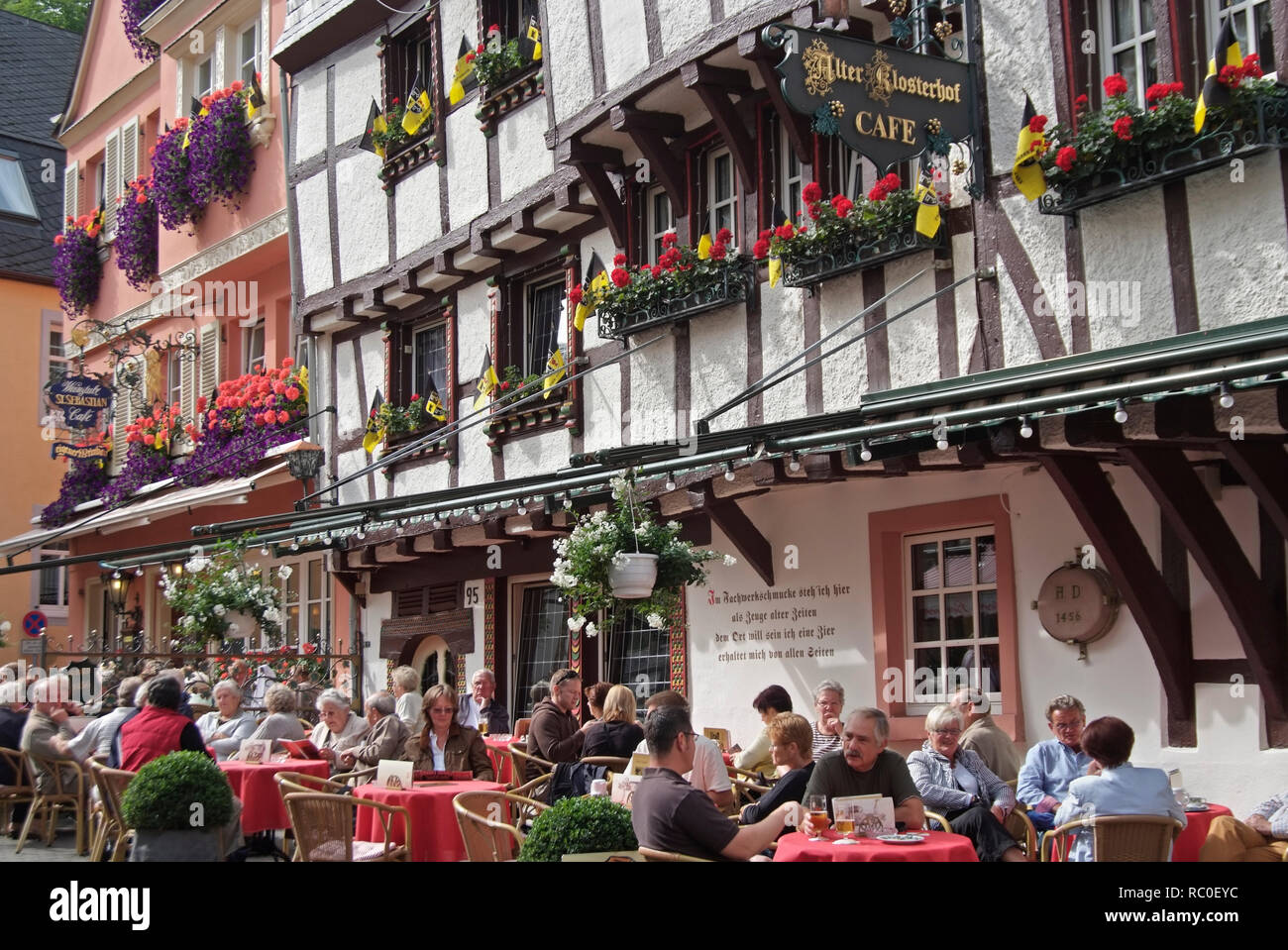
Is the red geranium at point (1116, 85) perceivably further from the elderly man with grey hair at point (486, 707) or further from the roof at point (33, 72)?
the roof at point (33, 72)

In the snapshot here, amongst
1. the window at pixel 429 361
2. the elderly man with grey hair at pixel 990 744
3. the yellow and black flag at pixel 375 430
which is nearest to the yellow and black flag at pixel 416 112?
the window at pixel 429 361

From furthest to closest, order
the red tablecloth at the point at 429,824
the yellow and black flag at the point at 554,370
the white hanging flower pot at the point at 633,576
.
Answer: the yellow and black flag at the point at 554,370, the white hanging flower pot at the point at 633,576, the red tablecloth at the point at 429,824

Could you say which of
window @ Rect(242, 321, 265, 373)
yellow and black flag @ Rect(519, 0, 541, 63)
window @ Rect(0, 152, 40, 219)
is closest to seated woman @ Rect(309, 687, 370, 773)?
yellow and black flag @ Rect(519, 0, 541, 63)

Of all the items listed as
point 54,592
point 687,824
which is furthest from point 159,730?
point 54,592

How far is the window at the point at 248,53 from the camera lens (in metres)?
21.4

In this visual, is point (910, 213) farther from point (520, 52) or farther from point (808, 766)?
point (520, 52)

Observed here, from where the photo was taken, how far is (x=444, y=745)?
10.7m

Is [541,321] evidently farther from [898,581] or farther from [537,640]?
[898,581]

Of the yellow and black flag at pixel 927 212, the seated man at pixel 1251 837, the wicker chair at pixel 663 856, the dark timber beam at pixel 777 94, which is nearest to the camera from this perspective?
the wicker chair at pixel 663 856

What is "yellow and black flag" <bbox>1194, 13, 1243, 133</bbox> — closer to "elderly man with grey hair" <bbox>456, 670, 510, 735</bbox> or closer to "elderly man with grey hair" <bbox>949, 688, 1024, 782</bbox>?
"elderly man with grey hair" <bbox>949, 688, 1024, 782</bbox>

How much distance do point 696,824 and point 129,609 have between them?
64.6 feet

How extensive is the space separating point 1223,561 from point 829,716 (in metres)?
2.67

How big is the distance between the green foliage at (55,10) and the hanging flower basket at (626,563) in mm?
29176

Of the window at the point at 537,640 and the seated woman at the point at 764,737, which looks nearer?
the seated woman at the point at 764,737
